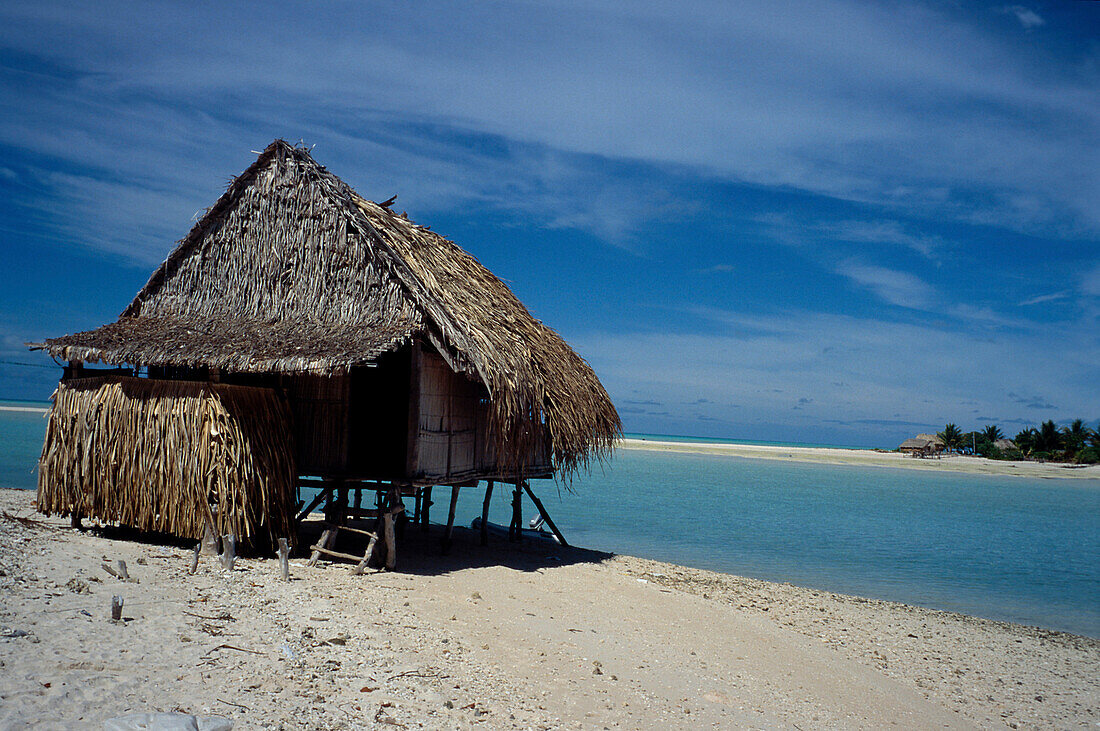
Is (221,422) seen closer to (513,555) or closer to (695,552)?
(513,555)

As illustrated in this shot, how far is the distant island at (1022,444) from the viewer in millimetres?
52375

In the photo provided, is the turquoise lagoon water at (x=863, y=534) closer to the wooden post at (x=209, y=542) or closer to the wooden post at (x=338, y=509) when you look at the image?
the wooden post at (x=338, y=509)

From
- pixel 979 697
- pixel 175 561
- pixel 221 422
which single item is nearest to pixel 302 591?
pixel 175 561

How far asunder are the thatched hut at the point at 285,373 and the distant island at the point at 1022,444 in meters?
53.7

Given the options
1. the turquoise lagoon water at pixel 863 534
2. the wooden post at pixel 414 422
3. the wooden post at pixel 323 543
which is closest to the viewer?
the wooden post at pixel 323 543

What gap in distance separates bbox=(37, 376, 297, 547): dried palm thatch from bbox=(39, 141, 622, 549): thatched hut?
2cm

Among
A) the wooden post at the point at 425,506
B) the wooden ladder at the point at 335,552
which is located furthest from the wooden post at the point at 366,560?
the wooden post at the point at 425,506

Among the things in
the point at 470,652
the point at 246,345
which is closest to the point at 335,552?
the point at 246,345

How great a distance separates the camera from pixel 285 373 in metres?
8.84

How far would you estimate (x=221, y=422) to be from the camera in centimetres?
836

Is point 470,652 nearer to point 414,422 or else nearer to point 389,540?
point 389,540

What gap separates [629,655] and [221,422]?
198 inches

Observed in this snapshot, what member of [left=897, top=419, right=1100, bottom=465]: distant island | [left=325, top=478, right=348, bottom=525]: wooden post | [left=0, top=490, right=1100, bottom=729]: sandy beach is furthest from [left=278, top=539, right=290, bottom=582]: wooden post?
[left=897, top=419, right=1100, bottom=465]: distant island

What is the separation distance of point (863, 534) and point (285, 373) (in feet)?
55.2
